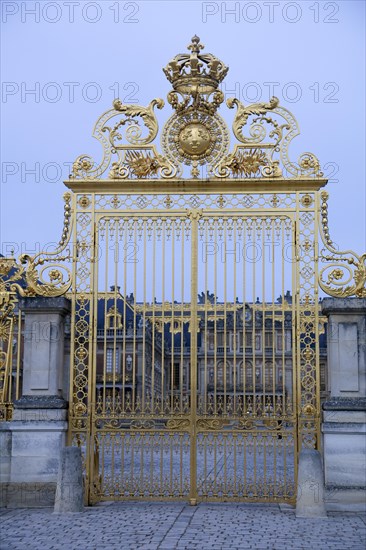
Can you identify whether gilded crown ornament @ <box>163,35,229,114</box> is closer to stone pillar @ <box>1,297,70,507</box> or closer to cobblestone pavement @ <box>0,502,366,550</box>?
stone pillar @ <box>1,297,70,507</box>

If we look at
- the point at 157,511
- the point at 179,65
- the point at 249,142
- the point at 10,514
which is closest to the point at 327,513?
the point at 157,511

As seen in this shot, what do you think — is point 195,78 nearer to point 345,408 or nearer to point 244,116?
point 244,116

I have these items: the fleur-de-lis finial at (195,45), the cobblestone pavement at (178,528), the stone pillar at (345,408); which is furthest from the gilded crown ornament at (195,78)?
the cobblestone pavement at (178,528)

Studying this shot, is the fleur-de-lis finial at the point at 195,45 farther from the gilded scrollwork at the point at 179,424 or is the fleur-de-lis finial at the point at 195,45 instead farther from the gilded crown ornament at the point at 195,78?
the gilded scrollwork at the point at 179,424

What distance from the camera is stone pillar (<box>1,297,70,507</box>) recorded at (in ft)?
34.9

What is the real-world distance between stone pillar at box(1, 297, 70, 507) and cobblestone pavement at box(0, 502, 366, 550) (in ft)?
1.37

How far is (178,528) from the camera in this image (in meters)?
8.73

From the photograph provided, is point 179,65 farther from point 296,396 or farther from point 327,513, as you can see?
point 327,513

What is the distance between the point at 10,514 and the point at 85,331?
2566 mm

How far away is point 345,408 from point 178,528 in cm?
291

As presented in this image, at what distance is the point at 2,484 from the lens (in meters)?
10.7

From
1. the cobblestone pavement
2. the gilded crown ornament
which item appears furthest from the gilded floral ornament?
the cobblestone pavement

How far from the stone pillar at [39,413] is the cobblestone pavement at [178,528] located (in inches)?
16.4

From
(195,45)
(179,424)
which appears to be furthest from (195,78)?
(179,424)
